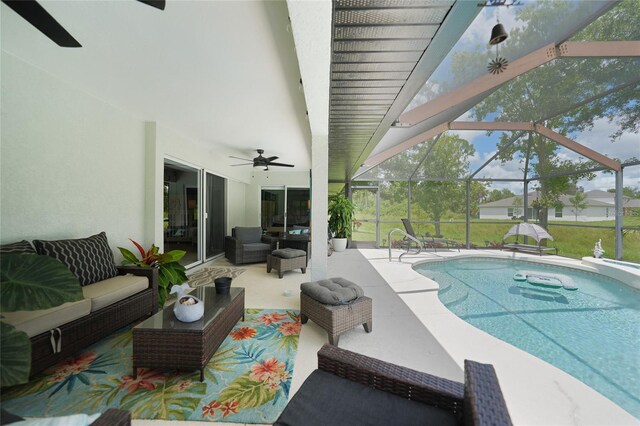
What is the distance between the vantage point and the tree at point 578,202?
6.43m

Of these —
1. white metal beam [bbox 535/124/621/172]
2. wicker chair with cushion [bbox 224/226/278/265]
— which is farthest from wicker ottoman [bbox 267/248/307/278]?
white metal beam [bbox 535/124/621/172]

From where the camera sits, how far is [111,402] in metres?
1.60

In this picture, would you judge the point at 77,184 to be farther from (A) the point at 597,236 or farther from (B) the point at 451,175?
(A) the point at 597,236

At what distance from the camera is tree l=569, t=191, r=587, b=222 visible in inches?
253

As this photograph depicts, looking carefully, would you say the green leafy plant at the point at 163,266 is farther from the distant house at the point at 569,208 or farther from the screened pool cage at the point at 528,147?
the distant house at the point at 569,208

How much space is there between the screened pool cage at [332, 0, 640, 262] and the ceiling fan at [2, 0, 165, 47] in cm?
360

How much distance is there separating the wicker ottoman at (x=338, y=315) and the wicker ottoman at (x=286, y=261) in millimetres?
2064

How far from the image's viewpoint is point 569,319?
310cm

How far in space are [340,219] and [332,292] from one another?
4996 mm

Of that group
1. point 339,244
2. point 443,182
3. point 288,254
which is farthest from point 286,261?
point 443,182

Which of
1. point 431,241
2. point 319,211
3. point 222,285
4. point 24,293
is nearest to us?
Answer: point 24,293

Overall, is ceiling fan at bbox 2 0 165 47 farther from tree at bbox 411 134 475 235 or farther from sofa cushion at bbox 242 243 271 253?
tree at bbox 411 134 475 235

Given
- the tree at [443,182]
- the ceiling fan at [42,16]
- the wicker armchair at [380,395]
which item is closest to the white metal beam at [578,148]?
the tree at [443,182]

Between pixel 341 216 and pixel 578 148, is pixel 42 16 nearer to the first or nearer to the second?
pixel 341 216
